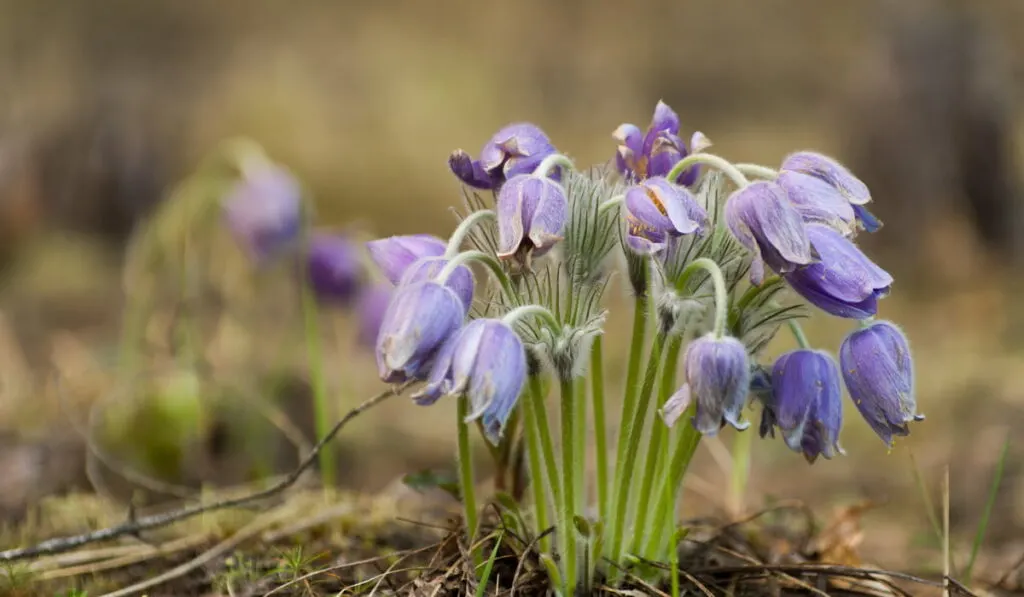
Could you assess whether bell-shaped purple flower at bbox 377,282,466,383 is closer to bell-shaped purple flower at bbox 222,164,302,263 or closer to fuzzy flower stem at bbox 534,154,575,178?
fuzzy flower stem at bbox 534,154,575,178

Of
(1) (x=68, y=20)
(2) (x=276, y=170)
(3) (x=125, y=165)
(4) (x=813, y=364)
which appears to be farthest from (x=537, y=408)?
(1) (x=68, y=20)

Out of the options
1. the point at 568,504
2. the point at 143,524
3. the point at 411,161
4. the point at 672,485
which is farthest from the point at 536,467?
the point at 411,161

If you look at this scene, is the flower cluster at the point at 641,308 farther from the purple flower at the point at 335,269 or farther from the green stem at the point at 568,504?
the purple flower at the point at 335,269

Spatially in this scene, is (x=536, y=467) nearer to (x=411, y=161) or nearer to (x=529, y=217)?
(x=529, y=217)

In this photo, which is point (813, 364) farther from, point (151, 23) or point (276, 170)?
point (151, 23)

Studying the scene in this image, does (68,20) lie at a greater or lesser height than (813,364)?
greater

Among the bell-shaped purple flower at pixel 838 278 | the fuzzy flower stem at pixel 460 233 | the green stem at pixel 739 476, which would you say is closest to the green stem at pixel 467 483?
the fuzzy flower stem at pixel 460 233
